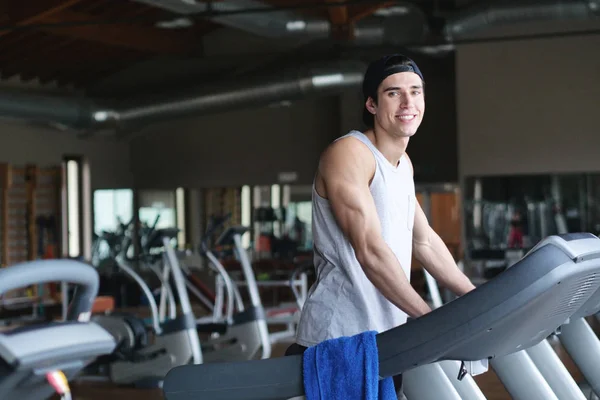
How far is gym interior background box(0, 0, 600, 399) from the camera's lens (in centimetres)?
1110

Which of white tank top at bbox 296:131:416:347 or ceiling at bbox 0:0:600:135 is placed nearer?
white tank top at bbox 296:131:416:347

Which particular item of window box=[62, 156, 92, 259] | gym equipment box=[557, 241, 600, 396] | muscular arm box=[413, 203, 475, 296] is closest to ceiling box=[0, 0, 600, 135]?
window box=[62, 156, 92, 259]

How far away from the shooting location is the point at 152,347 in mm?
7457

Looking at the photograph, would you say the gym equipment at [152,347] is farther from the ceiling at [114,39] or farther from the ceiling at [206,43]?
the ceiling at [114,39]

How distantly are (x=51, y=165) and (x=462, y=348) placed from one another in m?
13.4

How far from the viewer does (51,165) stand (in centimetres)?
1461

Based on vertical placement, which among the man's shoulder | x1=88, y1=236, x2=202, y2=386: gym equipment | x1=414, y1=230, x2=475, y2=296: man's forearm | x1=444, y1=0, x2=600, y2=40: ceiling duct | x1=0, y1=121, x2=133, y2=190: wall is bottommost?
x1=88, y1=236, x2=202, y2=386: gym equipment

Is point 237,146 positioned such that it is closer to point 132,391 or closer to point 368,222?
point 132,391

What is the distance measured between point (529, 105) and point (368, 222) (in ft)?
35.1

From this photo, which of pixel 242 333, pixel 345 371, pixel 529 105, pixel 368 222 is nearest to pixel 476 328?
pixel 345 371

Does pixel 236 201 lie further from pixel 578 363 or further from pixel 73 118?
pixel 578 363

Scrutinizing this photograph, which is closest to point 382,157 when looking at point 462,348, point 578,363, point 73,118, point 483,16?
point 462,348

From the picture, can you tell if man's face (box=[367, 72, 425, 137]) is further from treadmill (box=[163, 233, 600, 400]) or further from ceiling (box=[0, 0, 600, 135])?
ceiling (box=[0, 0, 600, 135])

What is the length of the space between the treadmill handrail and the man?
2.44 feet
